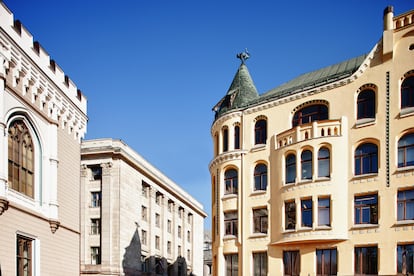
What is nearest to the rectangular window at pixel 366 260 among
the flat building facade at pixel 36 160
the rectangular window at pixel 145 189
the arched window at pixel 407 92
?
the arched window at pixel 407 92

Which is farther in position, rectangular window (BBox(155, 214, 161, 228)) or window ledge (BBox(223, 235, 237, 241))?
rectangular window (BBox(155, 214, 161, 228))

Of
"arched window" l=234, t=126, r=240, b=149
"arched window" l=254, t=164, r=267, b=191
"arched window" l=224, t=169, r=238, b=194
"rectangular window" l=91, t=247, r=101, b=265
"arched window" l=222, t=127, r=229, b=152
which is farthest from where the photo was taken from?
"rectangular window" l=91, t=247, r=101, b=265

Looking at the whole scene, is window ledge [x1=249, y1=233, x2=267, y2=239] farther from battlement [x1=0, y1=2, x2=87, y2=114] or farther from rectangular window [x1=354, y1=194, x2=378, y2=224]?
battlement [x1=0, y1=2, x2=87, y2=114]

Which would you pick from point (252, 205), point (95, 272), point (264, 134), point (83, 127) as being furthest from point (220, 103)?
point (95, 272)

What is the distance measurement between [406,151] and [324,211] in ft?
18.9

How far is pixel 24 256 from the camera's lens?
22375 mm

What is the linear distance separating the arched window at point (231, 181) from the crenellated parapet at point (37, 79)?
1084 centimetres

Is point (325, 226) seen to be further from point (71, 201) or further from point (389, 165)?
point (71, 201)

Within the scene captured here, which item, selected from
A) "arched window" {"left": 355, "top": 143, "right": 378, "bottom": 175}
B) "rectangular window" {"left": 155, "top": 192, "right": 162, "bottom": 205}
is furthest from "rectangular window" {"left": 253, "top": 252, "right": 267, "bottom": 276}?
"rectangular window" {"left": 155, "top": 192, "right": 162, "bottom": 205}

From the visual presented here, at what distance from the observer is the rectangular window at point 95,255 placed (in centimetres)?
5001

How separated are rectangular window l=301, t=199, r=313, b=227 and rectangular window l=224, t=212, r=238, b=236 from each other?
18.9 ft

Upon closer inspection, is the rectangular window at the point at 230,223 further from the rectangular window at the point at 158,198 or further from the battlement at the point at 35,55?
the rectangular window at the point at 158,198

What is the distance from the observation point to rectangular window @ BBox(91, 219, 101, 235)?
167ft

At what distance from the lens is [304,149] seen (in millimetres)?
30016
